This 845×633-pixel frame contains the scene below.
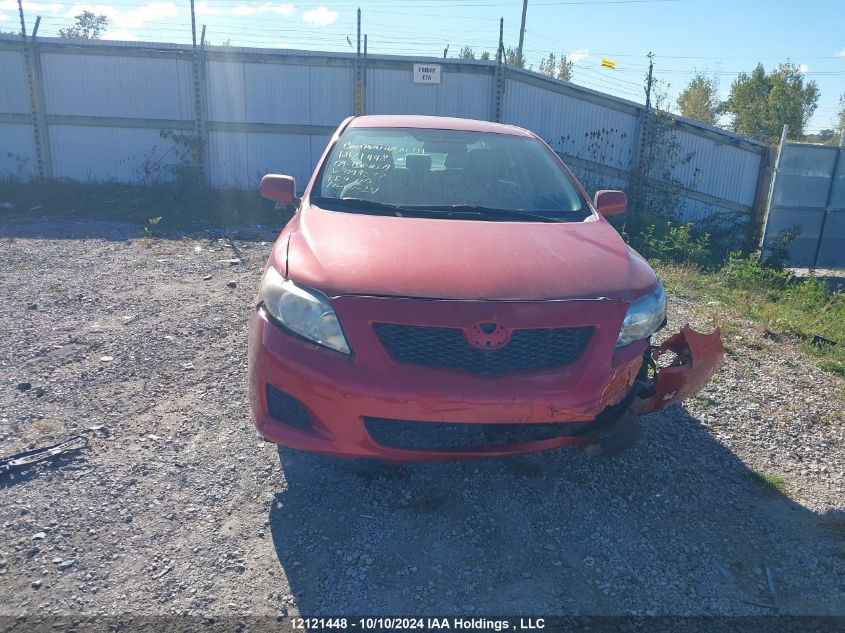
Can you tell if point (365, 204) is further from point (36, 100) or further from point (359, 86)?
point (36, 100)

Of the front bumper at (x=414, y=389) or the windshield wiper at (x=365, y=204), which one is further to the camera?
the windshield wiper at (x=365, y=204)

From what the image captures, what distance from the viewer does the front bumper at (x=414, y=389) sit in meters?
2.71

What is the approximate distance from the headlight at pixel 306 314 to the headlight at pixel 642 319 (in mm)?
1187

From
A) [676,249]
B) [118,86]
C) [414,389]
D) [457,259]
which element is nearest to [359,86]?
[118,86]

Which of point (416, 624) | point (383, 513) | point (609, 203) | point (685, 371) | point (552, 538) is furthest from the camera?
point (609, 203)

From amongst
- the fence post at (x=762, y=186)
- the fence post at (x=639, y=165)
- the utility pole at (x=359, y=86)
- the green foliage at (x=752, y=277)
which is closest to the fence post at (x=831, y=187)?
the fence post at (x=762, y=186)

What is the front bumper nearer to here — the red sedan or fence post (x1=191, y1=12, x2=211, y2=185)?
the red sedan

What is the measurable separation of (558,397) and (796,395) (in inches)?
110

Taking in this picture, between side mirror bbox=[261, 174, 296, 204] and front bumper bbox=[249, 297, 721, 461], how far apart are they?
1695 mm

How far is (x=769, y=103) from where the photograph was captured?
1326 inches

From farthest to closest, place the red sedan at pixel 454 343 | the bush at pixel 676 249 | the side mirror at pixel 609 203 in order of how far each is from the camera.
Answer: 1. the bush at pixel 676 249
2. the side mirror at pixel 609 203
3. the red sedan at pixel 454 343

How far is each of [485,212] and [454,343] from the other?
4.22 feet

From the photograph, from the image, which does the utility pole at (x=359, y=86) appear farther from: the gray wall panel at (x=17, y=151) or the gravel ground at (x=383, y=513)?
the gravel ground at (x=383, y=513)

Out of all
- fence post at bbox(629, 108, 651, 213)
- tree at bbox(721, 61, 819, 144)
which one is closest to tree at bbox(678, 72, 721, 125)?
tree at bbox(721, 61, 819, 144)
